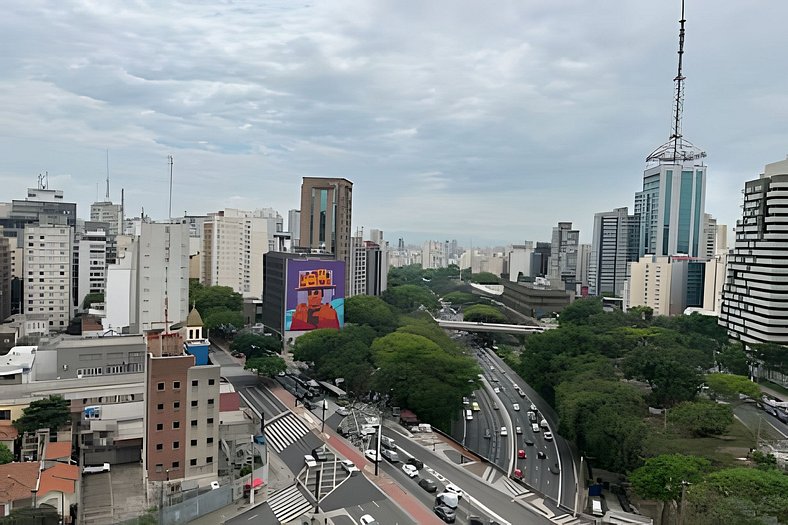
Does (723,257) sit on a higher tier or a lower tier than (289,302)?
higher

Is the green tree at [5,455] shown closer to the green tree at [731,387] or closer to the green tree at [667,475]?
the green tree at [667,475]

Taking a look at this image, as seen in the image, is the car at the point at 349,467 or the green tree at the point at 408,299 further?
the green tree at the point at 408,299

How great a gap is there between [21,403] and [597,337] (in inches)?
1298

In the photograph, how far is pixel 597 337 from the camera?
40125mm

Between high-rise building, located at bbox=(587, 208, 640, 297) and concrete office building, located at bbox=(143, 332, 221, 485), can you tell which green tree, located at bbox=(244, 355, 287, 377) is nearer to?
concrete office building, located at bbox=(143, 332, 221, 485)

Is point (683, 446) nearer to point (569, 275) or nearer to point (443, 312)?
point (443, 312)

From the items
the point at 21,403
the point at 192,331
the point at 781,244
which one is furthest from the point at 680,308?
the point at 21,403

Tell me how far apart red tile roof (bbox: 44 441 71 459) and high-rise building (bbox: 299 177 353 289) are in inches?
1368

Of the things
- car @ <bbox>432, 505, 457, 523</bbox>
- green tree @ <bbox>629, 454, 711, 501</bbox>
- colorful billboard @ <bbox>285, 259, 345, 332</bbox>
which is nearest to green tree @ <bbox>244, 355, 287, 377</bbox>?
colorful billboard @ <bbox>285, 259, 345, 332</bbox>

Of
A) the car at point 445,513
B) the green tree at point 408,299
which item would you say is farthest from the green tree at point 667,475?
the green tree at point 408,299

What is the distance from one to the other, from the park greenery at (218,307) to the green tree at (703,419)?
32425 mm

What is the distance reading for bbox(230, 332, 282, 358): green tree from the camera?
39.2m

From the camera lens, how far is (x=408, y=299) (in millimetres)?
66938

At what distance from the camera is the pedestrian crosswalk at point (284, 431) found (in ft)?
84.1
